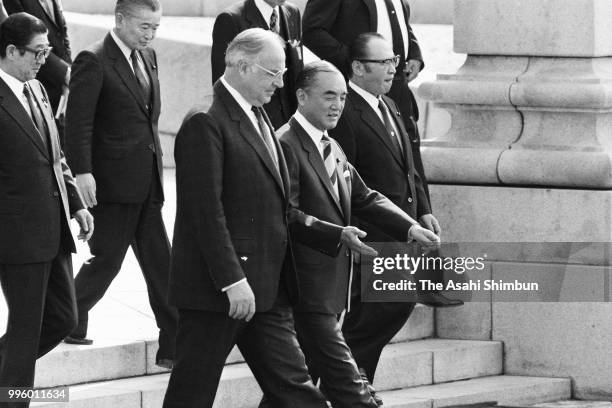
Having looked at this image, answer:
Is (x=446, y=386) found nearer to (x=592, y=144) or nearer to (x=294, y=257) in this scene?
(x=592, y=144)

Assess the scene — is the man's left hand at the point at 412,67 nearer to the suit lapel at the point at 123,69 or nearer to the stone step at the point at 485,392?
the stone step at the point at 485,392

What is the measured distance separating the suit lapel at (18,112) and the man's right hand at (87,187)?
2.83 feet

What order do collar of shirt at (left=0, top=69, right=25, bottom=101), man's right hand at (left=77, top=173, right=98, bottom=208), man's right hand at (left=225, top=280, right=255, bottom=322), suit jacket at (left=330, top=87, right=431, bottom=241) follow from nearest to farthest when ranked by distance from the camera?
man's right hand at (left=225, top=280, right=255, bottom=322) → collar of shirt at (left=0, top=69, right=25, bottom=101) → man's right hand at (left=77, top=173, right=98, bottom=208) → suit jacket at (left=330, top=87, right=431, bottom=241)

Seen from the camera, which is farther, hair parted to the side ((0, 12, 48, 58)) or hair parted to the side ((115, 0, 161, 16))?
hair parted to the side ((115, 0, 161, 16))

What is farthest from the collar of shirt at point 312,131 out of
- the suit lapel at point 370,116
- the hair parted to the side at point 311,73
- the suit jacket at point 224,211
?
the suit lapel at point 370,116

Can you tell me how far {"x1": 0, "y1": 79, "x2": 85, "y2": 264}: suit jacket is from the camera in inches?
289

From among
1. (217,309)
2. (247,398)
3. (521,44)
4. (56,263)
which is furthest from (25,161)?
(521,44)

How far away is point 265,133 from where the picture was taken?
23.2ft

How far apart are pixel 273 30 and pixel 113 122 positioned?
1092mm

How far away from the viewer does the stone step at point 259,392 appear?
8.16 m

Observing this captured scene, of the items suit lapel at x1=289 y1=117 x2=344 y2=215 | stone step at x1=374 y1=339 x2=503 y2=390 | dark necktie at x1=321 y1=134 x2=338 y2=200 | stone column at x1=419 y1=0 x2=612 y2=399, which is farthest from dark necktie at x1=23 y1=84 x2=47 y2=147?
stone column at x1=419 y1=0 x2=612 y2=399

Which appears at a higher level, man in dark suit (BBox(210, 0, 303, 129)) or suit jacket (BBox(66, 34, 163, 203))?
man in dark suit (BBox(210, 0, 303, 129))

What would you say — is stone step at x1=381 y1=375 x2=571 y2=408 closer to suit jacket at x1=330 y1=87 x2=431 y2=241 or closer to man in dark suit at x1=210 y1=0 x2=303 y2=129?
suit jacket at x1=330 y1=87 x2=431 y2=241

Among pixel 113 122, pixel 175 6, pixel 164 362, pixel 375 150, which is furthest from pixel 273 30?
pixel 175 6
